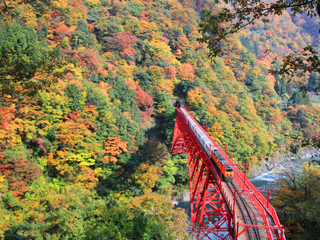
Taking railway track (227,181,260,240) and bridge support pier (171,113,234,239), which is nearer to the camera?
railway track (227,181,260,240)

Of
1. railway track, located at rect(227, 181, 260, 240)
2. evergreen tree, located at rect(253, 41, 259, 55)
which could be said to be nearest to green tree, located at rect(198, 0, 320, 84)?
railway track, located at rect(227, 181, 260, 240)

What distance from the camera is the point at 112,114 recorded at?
21344 mm

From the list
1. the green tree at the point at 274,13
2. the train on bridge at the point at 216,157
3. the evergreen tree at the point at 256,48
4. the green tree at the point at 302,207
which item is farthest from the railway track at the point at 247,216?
the evergreen tree at the point at 256,48

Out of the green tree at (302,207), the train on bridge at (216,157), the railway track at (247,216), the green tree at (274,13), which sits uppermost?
the green tree at (274,13)

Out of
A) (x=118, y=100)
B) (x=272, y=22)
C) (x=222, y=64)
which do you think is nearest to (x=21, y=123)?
(x=118, y=100)

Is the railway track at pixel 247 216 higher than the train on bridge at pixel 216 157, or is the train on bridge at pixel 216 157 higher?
→ the train on bridge at pixel 216 157

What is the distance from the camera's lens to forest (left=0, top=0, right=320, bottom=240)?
867 cm

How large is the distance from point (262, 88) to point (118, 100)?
102ft

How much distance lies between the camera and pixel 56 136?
1695 cm

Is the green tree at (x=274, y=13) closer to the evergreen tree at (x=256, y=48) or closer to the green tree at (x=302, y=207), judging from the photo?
the green tree at (x=302, y=207)

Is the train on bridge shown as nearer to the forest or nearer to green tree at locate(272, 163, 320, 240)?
the forest

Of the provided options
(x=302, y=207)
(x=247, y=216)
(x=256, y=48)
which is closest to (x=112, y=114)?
(x=247, y=216)

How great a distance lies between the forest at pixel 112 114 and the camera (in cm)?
867

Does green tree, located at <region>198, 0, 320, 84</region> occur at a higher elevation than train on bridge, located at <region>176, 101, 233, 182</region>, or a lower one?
higher
